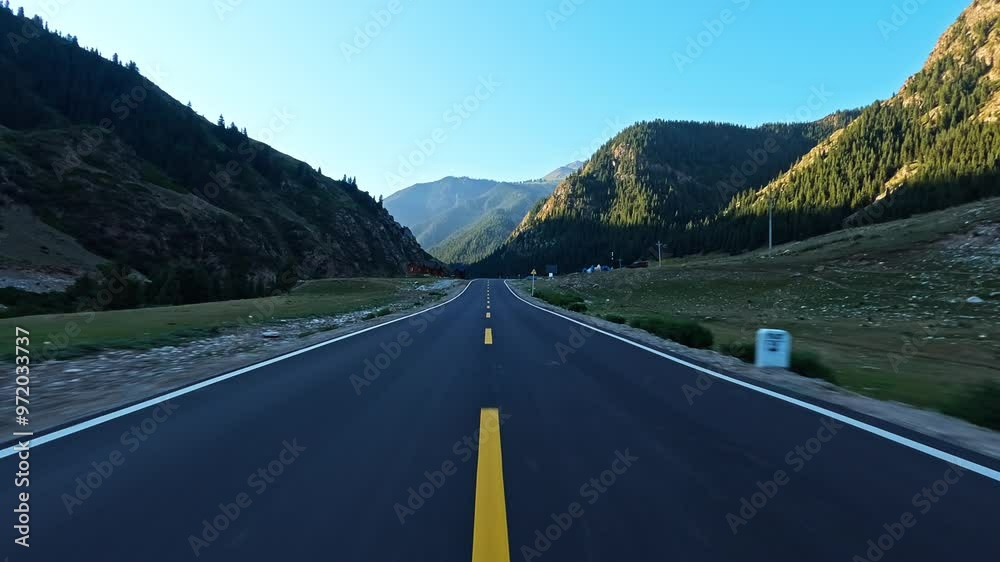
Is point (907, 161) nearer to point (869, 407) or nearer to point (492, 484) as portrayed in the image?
point (869, 407)

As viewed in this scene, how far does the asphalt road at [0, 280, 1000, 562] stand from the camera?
8.75 ft

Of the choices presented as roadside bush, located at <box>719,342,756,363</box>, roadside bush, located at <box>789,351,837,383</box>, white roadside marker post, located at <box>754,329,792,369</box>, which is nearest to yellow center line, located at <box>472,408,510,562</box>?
white roadside marker post, located at <box>754,329,792,369</box>

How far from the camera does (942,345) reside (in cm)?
1381

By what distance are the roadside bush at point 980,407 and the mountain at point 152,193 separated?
158 feet

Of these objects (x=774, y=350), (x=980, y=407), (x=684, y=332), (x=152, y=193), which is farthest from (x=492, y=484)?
(x=152, y=193)

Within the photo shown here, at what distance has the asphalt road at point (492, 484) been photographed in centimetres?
267

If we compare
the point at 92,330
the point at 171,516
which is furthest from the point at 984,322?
the point at 92,330

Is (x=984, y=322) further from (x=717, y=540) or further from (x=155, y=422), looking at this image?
(x=155, y=422)

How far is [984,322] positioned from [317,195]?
137m

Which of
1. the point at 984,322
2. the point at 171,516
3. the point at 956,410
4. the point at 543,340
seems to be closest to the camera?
the point at 171,516

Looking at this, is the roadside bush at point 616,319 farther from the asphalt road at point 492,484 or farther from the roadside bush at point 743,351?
the asphalt road at point 492,484

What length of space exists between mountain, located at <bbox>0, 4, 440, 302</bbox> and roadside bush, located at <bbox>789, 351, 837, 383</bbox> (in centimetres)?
4603

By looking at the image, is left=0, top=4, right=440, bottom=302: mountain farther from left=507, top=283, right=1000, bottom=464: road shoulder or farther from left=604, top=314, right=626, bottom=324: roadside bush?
left=507, top=283, right=1000, bottom=464: road shoulder

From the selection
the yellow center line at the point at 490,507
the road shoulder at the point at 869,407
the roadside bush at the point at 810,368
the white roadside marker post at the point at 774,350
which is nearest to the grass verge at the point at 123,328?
the yellow center line at the point at 490,507
